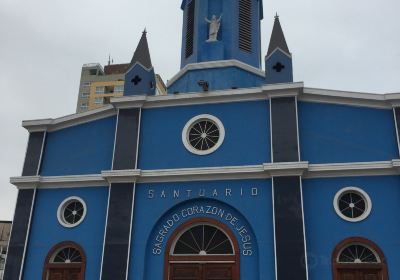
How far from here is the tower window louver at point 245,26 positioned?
862 inches

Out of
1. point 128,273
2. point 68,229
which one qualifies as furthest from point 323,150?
point 68,229

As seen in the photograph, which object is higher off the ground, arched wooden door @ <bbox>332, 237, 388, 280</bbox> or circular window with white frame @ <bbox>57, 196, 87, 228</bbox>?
circular window with white frame @ <bbox>57, 196, 87, 228</bbox>

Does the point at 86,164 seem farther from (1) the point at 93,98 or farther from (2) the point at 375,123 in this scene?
(1) the point at 93,98

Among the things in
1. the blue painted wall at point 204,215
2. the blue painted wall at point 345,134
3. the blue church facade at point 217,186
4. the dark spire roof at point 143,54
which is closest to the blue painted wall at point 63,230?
the blue church facade at point 217,186

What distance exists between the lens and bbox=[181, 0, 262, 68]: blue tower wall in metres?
21.3

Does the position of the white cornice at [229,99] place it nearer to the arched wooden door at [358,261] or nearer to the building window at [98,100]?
the arched wooden door at [358,261]

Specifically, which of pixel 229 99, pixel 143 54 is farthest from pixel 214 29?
pixel 229 99

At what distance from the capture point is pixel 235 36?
71.3 feet

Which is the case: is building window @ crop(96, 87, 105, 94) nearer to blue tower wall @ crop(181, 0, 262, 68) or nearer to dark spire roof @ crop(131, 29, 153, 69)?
blue tower wall @ crop(181, 0, 262, 68)

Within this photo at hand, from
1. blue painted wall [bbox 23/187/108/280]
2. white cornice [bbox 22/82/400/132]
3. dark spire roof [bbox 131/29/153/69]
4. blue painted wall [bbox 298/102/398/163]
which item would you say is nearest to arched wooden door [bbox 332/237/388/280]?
blue painted wall [bbox 298/102/398/163]

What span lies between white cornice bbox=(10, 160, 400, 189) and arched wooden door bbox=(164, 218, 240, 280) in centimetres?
170

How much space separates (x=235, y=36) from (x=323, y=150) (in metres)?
7.47

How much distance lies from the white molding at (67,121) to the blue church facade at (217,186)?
4 centimetres

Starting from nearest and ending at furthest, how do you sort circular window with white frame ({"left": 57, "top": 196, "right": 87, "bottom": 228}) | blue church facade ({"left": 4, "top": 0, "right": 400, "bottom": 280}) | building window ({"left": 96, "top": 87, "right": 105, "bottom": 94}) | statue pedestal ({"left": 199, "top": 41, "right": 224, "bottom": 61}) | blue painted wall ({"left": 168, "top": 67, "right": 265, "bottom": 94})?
1. blue church facade ({"left": 4, "top": 0, "right": 400, "bottom": 280})
2. circular window with white frame ({"left": 57, "top": 196, "right": 87, "bottom": 228})
3. blue painted wall ({"left": 168, "top": 67, "right": 265, "bottom": 94})
4. statue pedestal ({"left": 199, "top": 41, "right": 224, "bottom": 61})
5. building window ({"left": 96, "top": 87, "right": 105, "bottom": 94})
